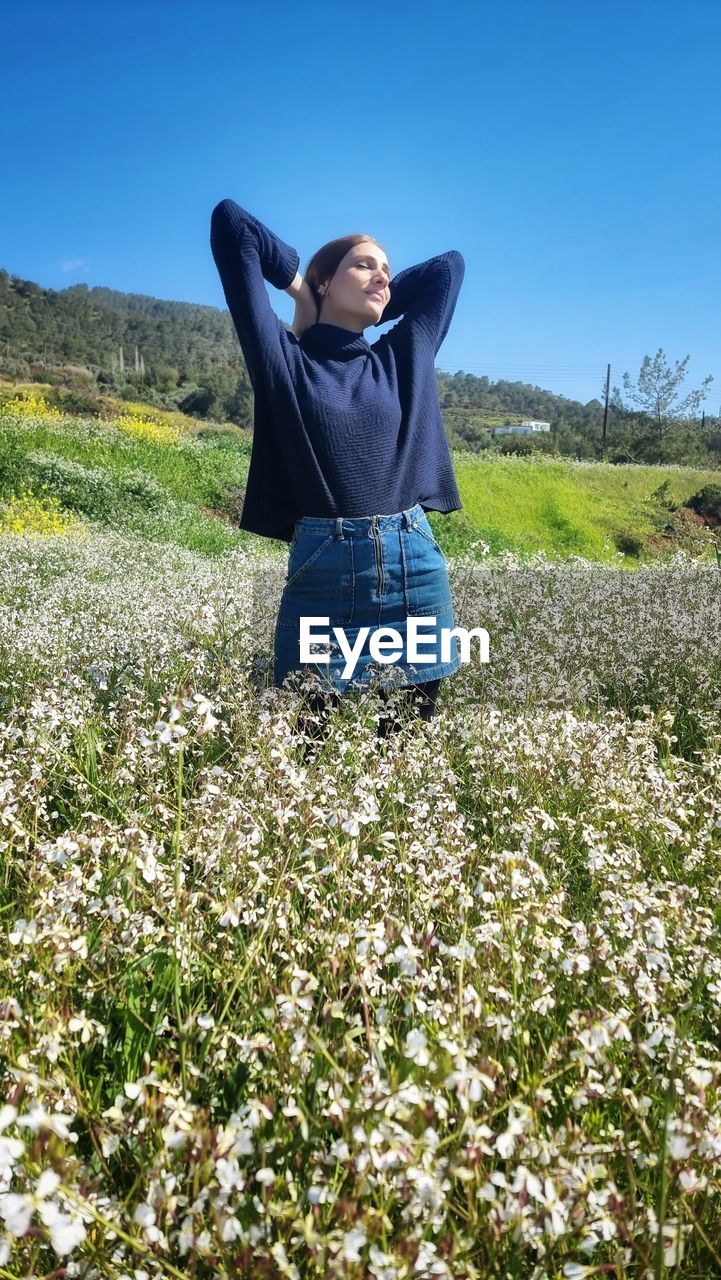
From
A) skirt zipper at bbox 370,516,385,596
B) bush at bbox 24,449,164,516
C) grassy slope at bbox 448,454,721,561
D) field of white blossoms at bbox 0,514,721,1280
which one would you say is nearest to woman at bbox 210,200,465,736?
skirt zipper at bbox 370,516,385,596

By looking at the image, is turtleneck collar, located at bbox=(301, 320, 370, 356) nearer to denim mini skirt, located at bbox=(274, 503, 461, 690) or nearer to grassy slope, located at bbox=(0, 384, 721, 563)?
denim mini skirt, located at bbox=(274, 503, 461, 690)

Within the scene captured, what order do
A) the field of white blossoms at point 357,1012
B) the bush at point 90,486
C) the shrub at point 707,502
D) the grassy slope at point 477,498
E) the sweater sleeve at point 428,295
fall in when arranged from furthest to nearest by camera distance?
the shrub at point 707,502, the bush at point 90,486, the grassy slope at point 477,498, the sweater sleeve at point 428,295, the field of white blossoms at point 357,1012

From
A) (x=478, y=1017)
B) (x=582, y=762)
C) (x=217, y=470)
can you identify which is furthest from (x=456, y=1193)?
(x=217, y=470)

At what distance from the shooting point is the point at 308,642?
11.5ft

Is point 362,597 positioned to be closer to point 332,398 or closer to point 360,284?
point 332,398

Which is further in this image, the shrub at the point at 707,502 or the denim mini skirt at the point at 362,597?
the shrub at the point at 707,502

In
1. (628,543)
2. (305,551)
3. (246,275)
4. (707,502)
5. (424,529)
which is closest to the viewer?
(246,275)

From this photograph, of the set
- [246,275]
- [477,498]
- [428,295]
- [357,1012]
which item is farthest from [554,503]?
[357,1012]

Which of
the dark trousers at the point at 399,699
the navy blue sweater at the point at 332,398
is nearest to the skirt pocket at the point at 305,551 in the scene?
the navy blue sweater at the point at 332,398

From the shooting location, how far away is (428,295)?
389 cm

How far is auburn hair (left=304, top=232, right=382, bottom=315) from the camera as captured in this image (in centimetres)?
362

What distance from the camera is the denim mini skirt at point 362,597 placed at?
3.44 m

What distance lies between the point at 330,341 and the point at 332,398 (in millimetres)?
437

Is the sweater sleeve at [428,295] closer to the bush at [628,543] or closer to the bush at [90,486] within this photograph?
the bush at [90,486]
